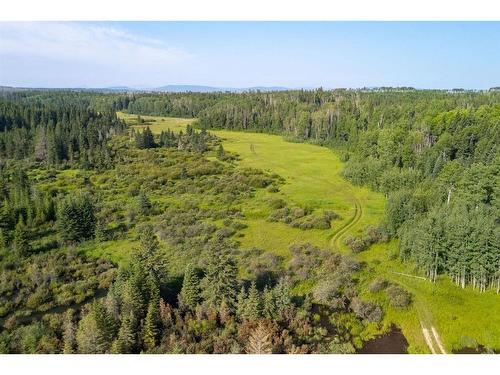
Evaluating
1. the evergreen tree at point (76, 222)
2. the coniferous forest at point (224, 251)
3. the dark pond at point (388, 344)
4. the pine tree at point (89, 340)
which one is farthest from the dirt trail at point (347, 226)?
the evergreen tree at point (76, 222)

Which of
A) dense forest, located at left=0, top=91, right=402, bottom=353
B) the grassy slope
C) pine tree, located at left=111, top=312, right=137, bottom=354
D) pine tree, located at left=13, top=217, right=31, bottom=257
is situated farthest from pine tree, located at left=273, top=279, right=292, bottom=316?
pine tree, located at left=13, top=217, right=31, bottom=257

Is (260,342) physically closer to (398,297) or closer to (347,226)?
(398,297)

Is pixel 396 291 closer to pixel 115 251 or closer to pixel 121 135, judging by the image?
pixel 115 251

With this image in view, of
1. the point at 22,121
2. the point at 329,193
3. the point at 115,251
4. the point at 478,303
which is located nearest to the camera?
the point at 478,303

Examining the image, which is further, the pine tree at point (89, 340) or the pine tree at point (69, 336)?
the pine tree at point (69, 336)

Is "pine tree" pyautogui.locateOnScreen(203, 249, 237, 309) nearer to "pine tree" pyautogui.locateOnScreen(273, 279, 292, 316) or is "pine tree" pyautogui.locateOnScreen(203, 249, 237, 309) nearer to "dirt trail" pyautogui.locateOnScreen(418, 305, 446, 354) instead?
"pine tree" pyautogui.locateOnScreen(273, 279, 292, 316)

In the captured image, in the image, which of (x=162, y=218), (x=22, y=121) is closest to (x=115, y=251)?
(x=162, y=218)

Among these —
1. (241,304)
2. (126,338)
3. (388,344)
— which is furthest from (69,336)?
(388,344)

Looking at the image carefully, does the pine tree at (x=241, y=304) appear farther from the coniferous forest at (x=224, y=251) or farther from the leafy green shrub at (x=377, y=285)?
the leafy green shrub at (x=377, y=285)
